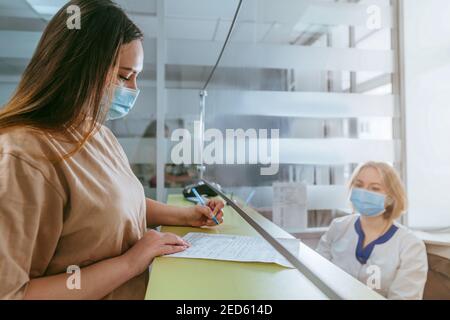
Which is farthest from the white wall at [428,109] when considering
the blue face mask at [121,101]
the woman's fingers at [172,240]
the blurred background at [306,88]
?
the blue face mask at [121,101]

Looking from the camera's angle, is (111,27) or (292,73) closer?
(111,27)

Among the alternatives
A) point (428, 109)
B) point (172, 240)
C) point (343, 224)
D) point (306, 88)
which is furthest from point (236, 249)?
point (306, 88)

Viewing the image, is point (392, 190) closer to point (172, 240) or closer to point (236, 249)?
point (236, 249)

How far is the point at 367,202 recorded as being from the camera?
0.63m

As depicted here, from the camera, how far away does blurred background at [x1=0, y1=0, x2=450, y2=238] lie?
424 mm

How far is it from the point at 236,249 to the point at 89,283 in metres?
0.27

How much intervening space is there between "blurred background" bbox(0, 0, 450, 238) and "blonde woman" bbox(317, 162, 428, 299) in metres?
0.04

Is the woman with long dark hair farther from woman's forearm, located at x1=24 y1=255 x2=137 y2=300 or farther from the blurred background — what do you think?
the blurred background

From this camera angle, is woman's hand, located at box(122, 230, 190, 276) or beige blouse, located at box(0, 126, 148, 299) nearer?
beige blouse, located at box(0, 126, 148, 299)

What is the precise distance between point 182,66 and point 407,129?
1.57 metres

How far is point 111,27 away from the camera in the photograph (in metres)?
0.56

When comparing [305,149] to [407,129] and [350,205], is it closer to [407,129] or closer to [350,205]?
[350,205]

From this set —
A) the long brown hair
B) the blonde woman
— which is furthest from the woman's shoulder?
the long brown hair
